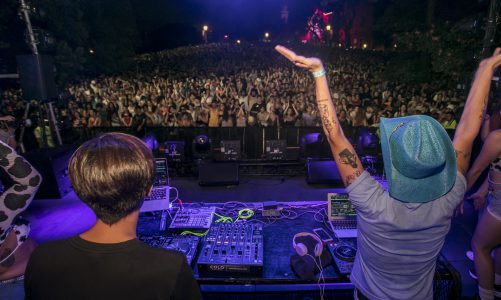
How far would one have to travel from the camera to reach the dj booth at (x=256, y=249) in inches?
84.4

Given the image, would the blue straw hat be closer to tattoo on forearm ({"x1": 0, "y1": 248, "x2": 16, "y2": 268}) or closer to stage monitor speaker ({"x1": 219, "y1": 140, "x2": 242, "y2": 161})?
tattoo on forearm ({"x1": 0, "y1": 248, "x2": 16, "y2": 268})

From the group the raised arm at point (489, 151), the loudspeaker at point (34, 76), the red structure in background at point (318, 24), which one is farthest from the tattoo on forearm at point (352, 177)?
the red structure in background at point (318, 24)

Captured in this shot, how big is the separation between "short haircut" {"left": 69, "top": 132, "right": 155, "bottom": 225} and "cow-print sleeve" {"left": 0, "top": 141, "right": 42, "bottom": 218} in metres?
0.81

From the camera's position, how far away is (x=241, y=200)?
5125 millimetres

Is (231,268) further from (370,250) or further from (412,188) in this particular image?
(412,188)

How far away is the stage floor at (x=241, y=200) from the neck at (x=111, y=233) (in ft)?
10.8

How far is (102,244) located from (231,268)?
4.50 feet

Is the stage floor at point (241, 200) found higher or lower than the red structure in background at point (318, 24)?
lower

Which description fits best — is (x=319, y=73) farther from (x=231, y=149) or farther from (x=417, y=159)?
(x=231, y=149)

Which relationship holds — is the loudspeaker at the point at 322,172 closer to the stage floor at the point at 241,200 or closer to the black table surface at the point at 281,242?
the stage floor at the point at 241,200

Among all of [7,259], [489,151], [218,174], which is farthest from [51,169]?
[489,151]

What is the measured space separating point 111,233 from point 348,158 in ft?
3.23

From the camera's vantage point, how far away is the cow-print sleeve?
1.50m

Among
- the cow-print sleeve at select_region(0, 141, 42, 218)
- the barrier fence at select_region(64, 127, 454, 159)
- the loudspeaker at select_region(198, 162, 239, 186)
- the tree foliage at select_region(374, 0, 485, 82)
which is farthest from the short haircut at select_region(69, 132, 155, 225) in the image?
the tree foliage at select_region(374, 0, 485, 82)
